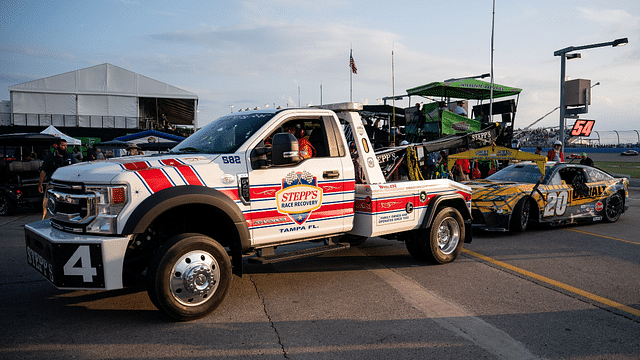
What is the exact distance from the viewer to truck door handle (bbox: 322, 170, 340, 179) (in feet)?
16.8

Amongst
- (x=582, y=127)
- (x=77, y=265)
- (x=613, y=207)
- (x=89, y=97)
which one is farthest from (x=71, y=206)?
(x=89, y=97)

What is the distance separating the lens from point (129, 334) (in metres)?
3.92

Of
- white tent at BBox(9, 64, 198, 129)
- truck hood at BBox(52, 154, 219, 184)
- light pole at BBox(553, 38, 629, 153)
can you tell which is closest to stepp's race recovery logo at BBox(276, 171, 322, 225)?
truck hood at BBox(52, 154, 219, 184)

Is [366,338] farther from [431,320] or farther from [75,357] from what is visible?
[75,357]

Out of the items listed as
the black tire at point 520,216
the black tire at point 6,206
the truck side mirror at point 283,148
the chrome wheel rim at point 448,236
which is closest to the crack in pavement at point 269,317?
the truck side mirror at point 283,148

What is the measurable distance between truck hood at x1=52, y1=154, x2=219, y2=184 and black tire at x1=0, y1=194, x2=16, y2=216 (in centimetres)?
888

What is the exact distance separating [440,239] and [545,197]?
3737mm

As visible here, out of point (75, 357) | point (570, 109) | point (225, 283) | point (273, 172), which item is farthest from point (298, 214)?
point (570, 109)

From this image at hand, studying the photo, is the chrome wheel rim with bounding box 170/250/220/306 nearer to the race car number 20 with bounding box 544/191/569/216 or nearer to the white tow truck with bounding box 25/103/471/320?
the white tow truck with bounding box 25/103/471/320

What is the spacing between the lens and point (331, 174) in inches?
204

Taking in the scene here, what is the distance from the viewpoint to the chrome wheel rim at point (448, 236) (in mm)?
6480

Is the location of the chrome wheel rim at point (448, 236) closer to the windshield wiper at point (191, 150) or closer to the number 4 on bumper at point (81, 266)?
the windshield wiper at point (191, 150)

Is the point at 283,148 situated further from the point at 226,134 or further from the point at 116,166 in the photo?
the point at 116,166

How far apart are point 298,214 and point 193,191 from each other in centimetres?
125
